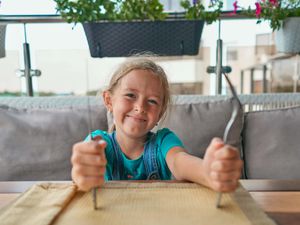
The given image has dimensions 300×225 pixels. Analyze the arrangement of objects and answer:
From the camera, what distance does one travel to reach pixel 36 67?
80.9 inches

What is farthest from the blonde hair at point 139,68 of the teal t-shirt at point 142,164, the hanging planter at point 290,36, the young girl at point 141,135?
the hanging planter at point 290,36

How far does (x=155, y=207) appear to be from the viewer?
65 cm

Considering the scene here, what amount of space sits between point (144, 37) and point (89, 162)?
1093 millimetres

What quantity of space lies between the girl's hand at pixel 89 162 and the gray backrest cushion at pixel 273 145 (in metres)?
1.12

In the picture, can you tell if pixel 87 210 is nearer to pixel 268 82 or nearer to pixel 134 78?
pixel 134 78

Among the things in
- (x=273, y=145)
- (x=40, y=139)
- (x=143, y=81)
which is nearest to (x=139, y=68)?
(x=143, y=81)

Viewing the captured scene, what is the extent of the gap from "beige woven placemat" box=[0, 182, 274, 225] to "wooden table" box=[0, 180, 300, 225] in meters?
0.05

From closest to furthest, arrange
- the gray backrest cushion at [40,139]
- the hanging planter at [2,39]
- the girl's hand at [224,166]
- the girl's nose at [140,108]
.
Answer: the girl's hand at [224,166] → the girl's nose at [140,108] → the gray backrest cushion at [40,139] → the hanging planter at [2,39]

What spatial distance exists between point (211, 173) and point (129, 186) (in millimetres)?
229

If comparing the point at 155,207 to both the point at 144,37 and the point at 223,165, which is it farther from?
the point at 144,37

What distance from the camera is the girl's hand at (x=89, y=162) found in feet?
1.93

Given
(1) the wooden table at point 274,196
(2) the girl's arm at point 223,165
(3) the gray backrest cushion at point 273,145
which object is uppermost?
(2) the girl's arm at point 223,165

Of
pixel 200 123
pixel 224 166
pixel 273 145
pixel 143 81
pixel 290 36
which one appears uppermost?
pixel 290 36

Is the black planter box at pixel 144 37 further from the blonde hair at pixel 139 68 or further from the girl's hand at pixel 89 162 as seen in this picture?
the girl's hand at pixel 89 162
